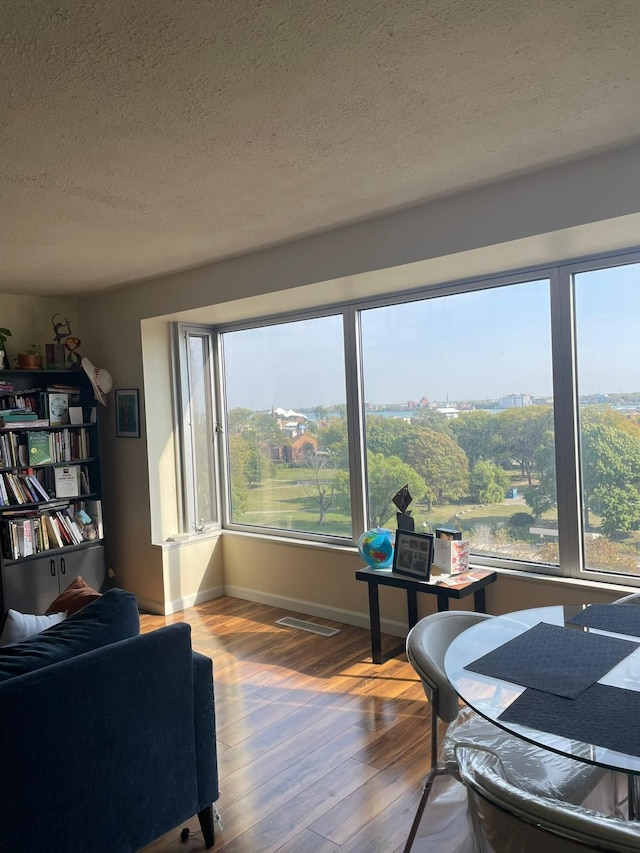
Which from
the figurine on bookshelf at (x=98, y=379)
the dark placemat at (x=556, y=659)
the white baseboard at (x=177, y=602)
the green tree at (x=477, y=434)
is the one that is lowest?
the white baseboard at (x=177, y=602)

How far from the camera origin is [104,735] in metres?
1.93

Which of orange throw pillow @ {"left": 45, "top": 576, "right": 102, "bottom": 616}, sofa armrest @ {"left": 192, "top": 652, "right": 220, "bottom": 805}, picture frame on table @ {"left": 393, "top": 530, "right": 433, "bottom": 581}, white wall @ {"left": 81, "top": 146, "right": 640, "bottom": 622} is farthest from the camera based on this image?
picture frame on table @ {"left": 393, "top": 530, "right": 433, "bottom": 581}

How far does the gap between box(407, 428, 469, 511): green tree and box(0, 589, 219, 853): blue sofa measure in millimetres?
2214

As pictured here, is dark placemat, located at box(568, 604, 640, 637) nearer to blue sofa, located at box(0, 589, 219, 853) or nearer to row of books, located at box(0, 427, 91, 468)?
blue sofa, located at box(0, 589, 219, 853)

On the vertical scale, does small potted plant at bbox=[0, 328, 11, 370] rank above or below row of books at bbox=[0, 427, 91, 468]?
above

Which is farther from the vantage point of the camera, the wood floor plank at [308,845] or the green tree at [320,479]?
the green tree at [320,479]

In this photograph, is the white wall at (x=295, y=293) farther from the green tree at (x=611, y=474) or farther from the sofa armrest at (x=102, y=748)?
the sofa armrest at (x=102, y=748)

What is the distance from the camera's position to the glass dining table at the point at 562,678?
59.1 inches

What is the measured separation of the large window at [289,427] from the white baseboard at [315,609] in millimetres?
514

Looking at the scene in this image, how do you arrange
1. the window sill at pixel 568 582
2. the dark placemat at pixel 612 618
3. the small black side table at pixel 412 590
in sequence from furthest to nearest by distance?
the small black side table at pixel 412 590
the window sill at pixel 568 582
the dark placemat at pixel 612 618

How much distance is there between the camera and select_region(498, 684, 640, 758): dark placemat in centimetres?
149

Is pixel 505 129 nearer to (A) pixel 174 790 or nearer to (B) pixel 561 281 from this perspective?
(B) pixel 561 281

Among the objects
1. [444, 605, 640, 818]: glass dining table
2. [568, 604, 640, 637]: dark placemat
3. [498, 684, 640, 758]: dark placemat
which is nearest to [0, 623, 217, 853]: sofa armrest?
[444, 605, 640, 818]: glass dining table

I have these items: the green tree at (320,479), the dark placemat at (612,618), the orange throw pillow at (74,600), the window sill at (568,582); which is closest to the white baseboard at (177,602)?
the green tree at (320,479)
